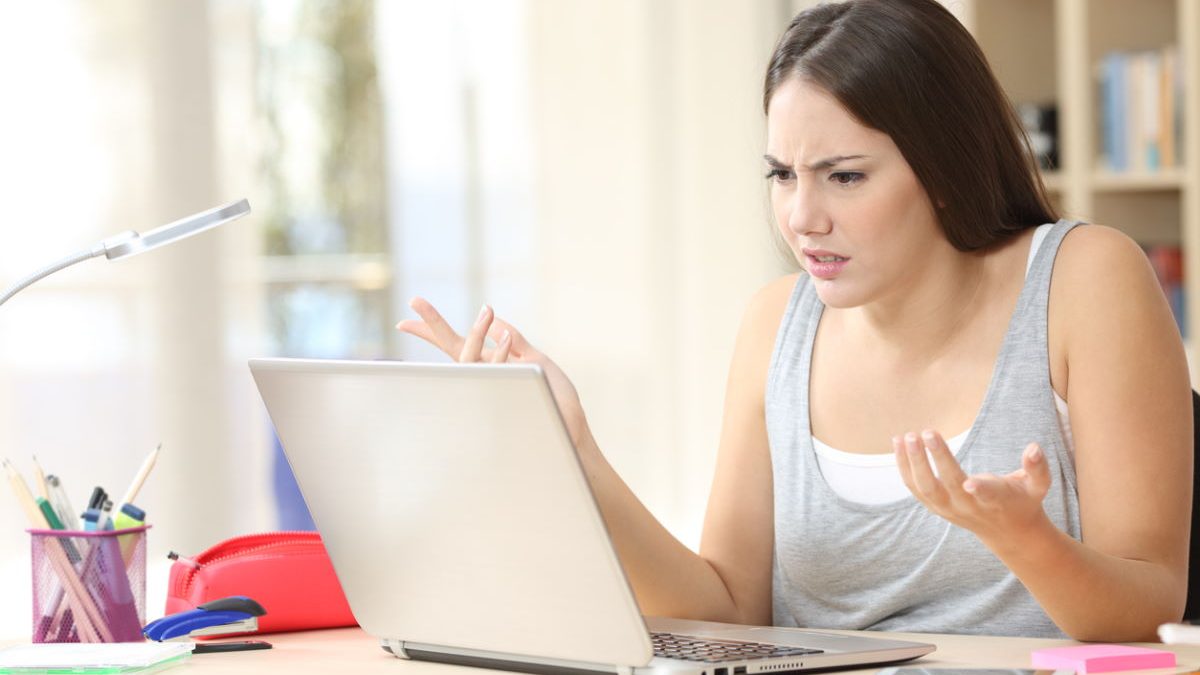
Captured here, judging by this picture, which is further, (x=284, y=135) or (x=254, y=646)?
(x=284, y=135)

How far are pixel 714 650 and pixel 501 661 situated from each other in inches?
6.4

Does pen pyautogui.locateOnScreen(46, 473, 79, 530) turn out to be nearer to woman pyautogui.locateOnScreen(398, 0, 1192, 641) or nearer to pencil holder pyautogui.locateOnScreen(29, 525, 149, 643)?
pencil holder pyautogui.locateOnScreen(29, 525, 149, 643)

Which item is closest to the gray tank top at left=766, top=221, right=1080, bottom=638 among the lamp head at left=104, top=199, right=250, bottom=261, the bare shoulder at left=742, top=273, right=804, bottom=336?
the bare shoulder at left=742, top=273, right=804, bottom=336

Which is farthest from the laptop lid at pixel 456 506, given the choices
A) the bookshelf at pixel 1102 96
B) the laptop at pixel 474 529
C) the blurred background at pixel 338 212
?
the bookshelf at pixel 1102 96

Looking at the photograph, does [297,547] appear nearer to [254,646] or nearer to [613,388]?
[254,646]

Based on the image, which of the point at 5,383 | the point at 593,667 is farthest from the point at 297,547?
the point at 5,383

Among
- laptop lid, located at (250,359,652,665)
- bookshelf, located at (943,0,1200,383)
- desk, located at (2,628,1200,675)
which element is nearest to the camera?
laptop lid, located at (250,359,652,665)

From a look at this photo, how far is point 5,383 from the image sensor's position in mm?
2924

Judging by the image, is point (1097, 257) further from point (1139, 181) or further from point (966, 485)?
point (1139, 181)

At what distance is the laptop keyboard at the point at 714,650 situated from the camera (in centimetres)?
115

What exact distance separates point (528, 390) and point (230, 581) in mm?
532

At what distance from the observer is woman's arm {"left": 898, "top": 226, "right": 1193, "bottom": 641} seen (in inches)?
49.8

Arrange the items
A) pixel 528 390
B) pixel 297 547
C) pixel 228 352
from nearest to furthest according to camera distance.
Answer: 1. pixel 528 390
2. pixel 297 547
3. pixel 228 352

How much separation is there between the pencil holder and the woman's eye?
69 centimetres
